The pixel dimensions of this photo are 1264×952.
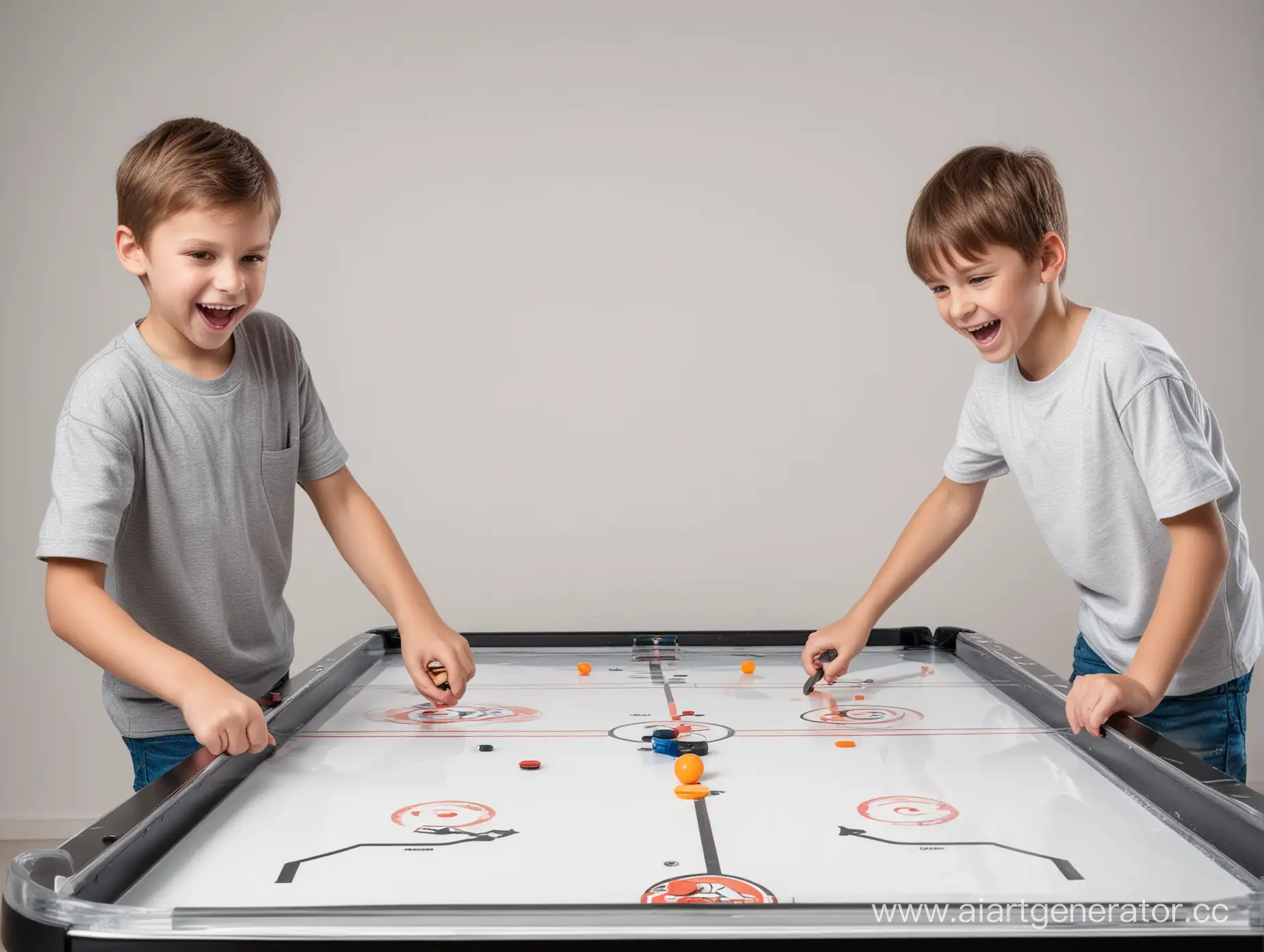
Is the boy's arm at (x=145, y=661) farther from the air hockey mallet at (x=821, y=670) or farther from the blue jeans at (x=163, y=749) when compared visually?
the air hockey mallet at (x=821, y=670)

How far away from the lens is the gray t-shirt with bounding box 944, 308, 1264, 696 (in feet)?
4.34

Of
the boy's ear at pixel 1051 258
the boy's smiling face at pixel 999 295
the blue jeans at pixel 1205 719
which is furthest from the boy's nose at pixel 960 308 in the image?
the blue jeans at pixel 1205 719

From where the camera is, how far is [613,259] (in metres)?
3.00

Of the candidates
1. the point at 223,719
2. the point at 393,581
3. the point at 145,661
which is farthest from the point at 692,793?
the point at 393,581

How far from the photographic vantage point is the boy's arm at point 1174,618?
118 centimetres

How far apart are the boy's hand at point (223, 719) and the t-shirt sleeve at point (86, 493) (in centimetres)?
23

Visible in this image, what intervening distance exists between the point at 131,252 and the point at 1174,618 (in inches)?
51.9

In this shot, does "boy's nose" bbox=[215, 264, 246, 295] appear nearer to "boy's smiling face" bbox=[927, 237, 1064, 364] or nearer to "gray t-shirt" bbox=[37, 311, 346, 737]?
"gray t-shirt" bbox=[37, 311, 346, 737]

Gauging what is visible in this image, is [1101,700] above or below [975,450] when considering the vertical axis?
below

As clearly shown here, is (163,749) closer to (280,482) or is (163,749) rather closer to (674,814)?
(280,482)

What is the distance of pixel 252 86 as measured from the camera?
117 inches

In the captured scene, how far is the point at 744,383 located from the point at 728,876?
7.40 ft

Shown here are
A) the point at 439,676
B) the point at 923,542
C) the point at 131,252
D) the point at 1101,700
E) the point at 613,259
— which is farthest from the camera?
the point at 613,259

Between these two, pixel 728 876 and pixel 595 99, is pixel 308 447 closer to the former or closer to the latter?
pixel 728 876
